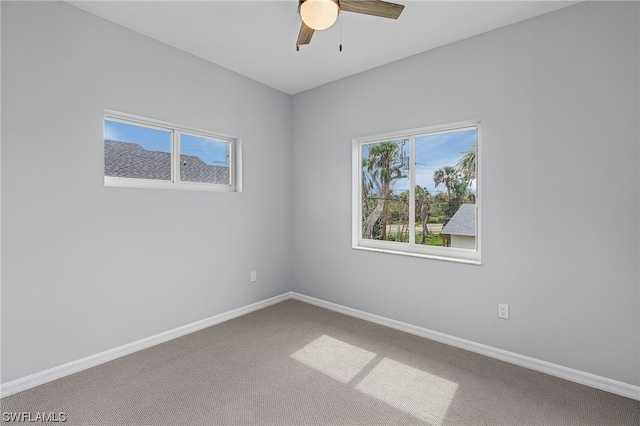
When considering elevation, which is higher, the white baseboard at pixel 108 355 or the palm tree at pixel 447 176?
the palm tree at pixel 447 176

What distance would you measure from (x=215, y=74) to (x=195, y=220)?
1.49 meters

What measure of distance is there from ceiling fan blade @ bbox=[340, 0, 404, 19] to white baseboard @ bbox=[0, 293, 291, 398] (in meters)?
2.92

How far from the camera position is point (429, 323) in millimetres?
2914

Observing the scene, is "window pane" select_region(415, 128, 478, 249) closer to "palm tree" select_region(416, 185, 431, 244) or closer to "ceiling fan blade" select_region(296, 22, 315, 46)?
"palm tree" select_region(416, 185, 431, 244)

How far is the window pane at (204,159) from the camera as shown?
122 inches

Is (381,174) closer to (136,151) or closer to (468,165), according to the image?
(468,165)

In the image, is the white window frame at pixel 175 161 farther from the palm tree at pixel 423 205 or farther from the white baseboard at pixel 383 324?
the palm tree at pixel 423 205

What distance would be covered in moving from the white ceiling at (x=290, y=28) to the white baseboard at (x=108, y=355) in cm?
258

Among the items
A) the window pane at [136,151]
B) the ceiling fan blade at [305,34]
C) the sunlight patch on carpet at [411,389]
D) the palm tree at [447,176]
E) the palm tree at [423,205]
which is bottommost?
the sunlight patch on carpet at [411,389]

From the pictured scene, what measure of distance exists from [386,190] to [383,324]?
140 cm

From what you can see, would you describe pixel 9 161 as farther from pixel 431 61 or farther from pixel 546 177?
pixel 546 177

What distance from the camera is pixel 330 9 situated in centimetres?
165

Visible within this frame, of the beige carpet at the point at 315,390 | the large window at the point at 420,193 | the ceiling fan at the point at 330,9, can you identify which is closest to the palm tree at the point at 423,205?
the large window at the point at 420,193

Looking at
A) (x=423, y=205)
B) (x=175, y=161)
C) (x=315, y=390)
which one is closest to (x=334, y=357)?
(x=315, y=390)
